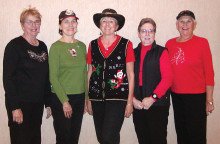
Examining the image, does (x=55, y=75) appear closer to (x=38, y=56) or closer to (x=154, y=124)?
(x=38, y=56)

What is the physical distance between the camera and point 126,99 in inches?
68.5

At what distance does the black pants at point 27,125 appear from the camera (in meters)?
1.67

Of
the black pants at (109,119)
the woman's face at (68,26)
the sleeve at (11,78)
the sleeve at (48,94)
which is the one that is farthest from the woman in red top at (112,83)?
the sleeve at (11,78)

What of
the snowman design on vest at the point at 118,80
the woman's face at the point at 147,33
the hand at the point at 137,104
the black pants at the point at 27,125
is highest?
the woman's face at the point at 147,33

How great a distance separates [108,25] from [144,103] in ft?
2.85

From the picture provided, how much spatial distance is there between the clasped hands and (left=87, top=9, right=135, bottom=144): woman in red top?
0.07 meters

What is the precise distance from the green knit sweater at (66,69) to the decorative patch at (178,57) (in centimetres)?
100

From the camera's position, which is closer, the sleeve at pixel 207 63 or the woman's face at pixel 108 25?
the woman's face at pixel 108 25

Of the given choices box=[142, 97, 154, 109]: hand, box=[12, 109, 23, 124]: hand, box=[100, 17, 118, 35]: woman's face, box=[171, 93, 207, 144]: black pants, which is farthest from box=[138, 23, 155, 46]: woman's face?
box=[12, 109, 23, 124]: hand

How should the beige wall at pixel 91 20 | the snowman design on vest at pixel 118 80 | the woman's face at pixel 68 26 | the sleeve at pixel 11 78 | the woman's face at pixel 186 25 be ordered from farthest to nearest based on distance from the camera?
the beige wall at pixel 91 20 < the woman's face at pixel 186 25 < the woman's face at pixel 68 26 < the snowman design on vest at pixel 118 80 < the sleeve at pixel 11 78

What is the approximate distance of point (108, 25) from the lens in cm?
179

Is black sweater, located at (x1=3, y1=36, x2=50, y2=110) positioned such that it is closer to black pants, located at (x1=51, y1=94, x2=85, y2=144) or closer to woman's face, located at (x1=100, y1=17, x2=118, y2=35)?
black pants, located at (x1=51, y1=94, x2=85, y2=144)

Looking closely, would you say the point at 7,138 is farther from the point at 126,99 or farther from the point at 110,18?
the point at 110,18

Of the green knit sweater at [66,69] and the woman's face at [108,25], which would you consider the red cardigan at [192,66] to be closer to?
the woman's face at [108,25]
